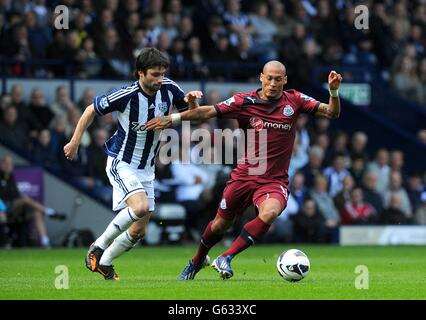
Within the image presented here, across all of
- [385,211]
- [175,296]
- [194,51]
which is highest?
[194,51]

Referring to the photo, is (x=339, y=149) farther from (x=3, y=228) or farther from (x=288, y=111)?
(x=288, y=111)

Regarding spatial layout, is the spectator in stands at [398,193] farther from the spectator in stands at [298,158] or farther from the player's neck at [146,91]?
the player's neck at [146,91]

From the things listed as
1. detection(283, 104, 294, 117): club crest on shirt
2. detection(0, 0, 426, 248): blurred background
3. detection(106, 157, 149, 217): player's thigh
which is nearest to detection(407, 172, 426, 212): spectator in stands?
detection(0, 0, 426, 248): blurred background

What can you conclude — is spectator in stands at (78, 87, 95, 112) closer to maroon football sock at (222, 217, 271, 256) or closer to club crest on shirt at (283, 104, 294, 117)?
club crest on shirt at (283, 104, 294, 117)

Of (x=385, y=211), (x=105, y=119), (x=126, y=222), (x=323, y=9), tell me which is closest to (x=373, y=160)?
(x=385, y=211)

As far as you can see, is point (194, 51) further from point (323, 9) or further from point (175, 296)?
point (175, 296)

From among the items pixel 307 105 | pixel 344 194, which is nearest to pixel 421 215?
pixel 344 194

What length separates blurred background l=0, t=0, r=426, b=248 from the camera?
69.4ft

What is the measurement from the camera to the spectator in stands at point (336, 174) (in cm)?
2283

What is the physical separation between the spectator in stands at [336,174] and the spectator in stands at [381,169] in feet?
2.55

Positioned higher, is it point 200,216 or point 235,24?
point 235,24

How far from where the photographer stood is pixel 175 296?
10781 millimetres
